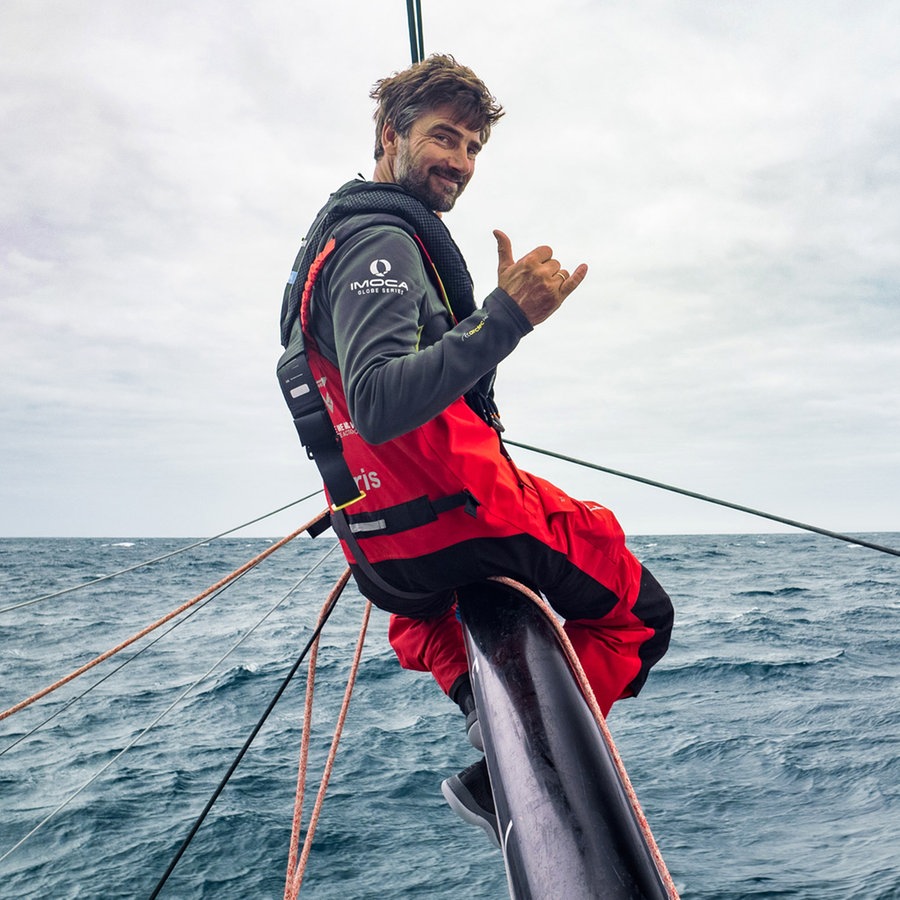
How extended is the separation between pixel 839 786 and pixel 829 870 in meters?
1.68

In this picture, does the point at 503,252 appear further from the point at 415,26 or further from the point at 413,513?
the point at 415,26

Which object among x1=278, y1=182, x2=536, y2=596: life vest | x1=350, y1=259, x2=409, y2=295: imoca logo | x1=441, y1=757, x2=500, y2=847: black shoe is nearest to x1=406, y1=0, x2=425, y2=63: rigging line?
x1=278, y1=182, x2=536, y2=596: life vest

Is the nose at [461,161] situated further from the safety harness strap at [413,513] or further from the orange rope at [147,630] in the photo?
the orange rope at [147,630]

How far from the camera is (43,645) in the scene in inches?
616

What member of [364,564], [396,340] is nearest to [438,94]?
[396,340]

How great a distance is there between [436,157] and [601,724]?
1.31 metres

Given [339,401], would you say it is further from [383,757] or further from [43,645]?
[43,645]

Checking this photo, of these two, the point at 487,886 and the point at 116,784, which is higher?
the point at 116,784

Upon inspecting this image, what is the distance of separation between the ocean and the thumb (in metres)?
2.44

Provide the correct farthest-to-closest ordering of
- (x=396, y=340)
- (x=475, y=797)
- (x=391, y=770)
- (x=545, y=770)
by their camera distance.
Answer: (x=391, y=770) → (x=475, y=797) → (x=396, y=340) → (x=545, y=770)

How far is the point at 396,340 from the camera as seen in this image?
149 centimetres

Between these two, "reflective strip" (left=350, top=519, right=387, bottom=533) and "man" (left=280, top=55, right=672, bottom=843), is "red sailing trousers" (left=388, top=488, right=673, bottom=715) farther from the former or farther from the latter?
"reflective strip" (left=350, top=519, right=387, bottom=533)

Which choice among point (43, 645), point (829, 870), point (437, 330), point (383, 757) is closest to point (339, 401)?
point (437, 330)

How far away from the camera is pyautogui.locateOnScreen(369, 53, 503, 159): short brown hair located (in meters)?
1.86
